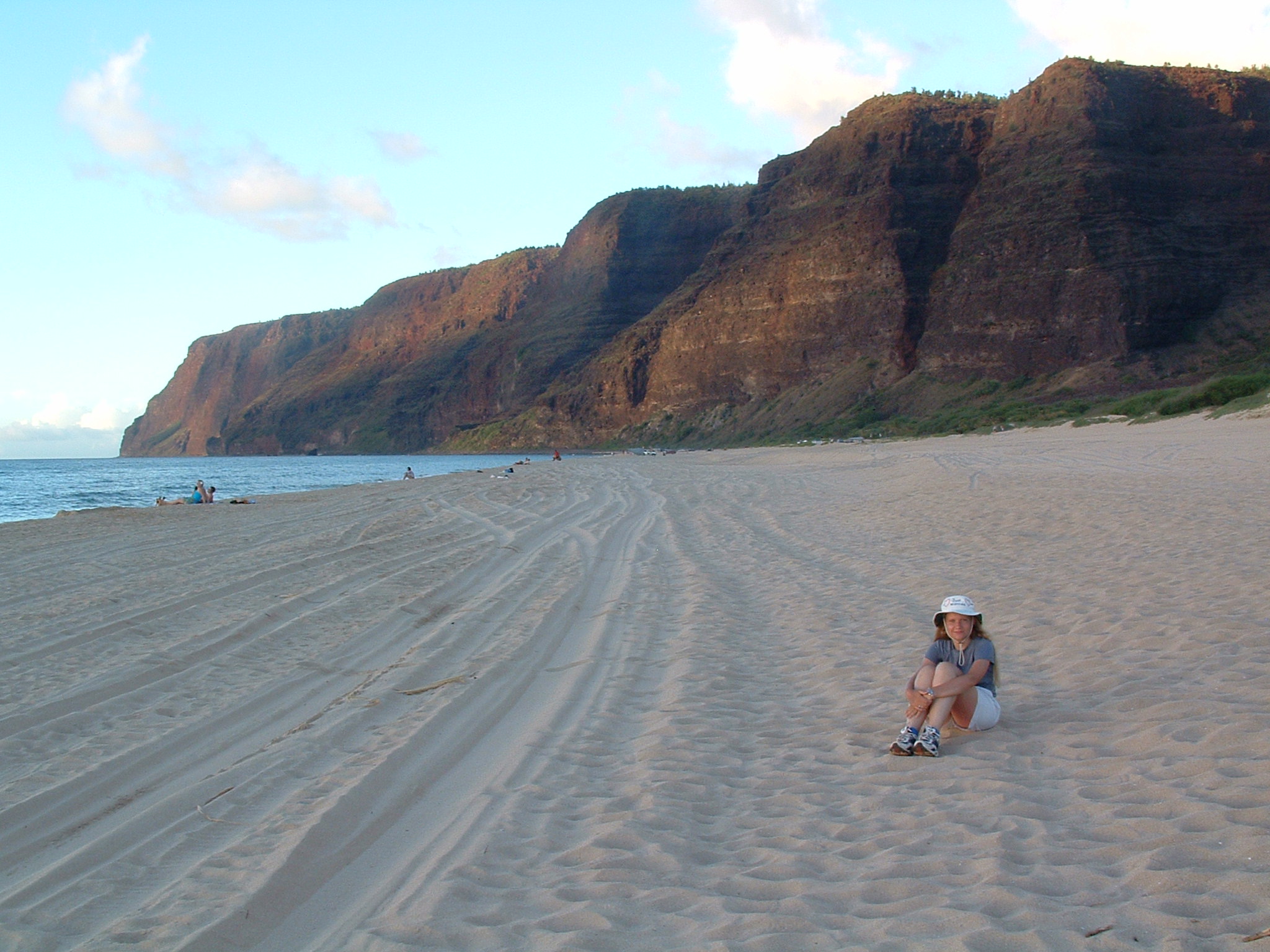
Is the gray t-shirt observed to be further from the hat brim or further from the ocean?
the ocean

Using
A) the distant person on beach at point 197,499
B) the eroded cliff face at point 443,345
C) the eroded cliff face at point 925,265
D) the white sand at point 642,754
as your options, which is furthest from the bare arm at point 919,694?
the eroded cliff face at point 443,345

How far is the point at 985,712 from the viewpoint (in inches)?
185

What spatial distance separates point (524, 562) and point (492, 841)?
25.6 ft

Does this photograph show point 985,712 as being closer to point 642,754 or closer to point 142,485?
point 642,754

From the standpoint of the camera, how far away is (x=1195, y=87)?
57.2 metres

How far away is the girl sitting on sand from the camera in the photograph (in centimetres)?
455

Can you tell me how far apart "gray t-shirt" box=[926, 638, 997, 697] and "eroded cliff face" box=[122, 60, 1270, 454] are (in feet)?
161

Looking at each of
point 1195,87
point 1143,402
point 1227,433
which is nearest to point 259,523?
point 1227,433

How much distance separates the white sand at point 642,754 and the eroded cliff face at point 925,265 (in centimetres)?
4616

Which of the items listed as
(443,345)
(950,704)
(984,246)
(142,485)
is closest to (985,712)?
(950,704)

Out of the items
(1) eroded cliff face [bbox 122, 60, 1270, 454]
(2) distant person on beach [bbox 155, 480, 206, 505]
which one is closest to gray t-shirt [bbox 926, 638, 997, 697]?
(2) distant person on beach [bbox 155, 480, 206, 505]

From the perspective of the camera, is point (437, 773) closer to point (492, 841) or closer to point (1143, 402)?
point (492, 841)

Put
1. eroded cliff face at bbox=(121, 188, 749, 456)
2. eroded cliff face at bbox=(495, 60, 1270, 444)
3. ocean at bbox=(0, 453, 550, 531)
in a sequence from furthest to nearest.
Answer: eroded cliff face at bbox=(121, 188, 749, 456) → eroded cliff face at bbox=(495, 60, 1270, 444) → ocean at bbox=(0, 453, 550, 531)

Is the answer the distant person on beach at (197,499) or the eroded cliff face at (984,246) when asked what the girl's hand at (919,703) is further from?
the eroded cliff face at (984,246)
